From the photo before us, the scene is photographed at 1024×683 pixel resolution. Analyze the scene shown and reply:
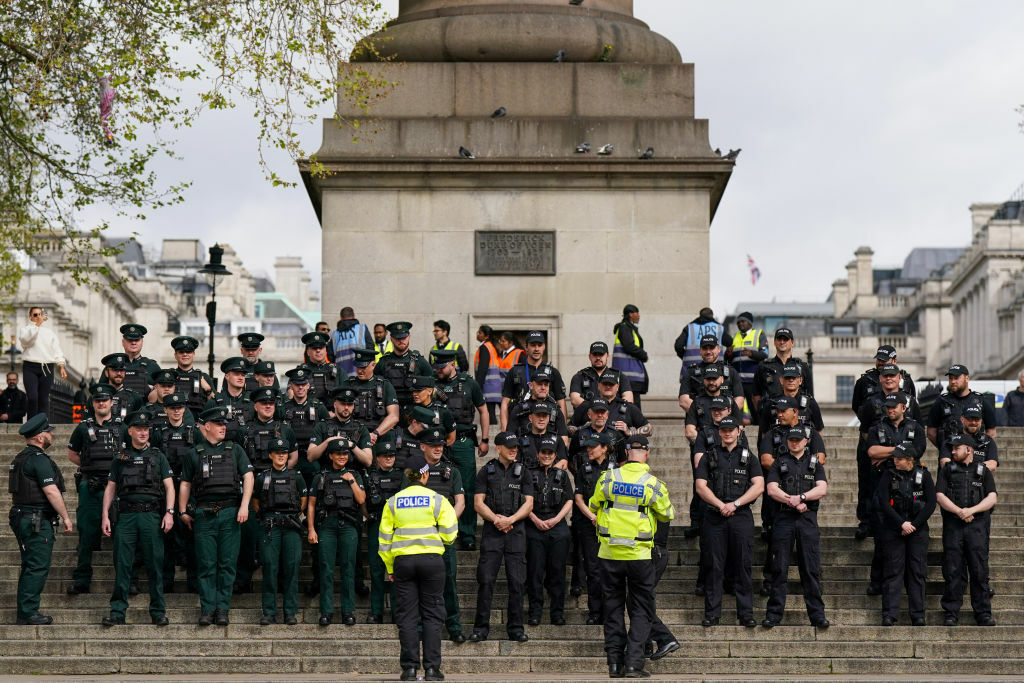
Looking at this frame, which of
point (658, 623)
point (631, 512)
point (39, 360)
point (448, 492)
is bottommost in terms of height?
point (658, 623)

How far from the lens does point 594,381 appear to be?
63.1 feet

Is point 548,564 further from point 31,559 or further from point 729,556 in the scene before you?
point 31,559

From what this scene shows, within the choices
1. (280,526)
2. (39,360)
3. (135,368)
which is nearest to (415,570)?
(280,526)

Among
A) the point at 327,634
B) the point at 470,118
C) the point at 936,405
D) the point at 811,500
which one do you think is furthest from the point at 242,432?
the point at 470,118

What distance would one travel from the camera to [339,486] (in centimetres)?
1769

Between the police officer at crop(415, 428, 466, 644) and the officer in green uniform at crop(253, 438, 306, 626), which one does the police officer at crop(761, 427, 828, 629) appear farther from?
the officer in green uniform at crop(253, 438, 306, 626)

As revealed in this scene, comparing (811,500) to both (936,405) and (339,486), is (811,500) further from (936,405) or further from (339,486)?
(339,486)

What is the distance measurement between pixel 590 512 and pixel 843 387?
92207mm

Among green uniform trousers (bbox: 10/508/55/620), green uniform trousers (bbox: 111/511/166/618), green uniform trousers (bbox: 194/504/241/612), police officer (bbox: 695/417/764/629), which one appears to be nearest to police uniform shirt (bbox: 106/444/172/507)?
green uniform trousers (bbox: 111/511/166/618)

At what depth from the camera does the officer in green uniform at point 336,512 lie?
17531mm

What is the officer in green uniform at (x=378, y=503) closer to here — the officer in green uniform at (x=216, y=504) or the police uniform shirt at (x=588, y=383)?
the officer in green uniform at (x=216, y=504)

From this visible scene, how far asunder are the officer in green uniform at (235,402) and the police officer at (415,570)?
311 cm

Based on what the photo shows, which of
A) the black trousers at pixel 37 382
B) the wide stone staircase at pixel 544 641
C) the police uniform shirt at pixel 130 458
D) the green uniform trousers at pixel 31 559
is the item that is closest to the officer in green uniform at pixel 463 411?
the wide stone staircase at pixel 544 641

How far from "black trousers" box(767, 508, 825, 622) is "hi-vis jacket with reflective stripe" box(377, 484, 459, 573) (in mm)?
3414
